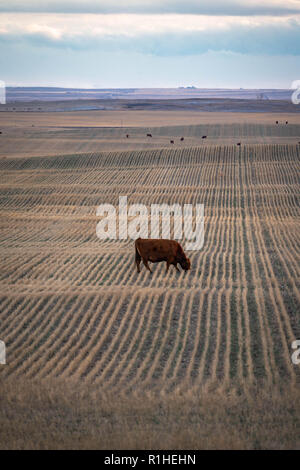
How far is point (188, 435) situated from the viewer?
6355 mm

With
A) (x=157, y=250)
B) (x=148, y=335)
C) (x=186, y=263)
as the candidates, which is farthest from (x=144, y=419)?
(x=186, y=263)

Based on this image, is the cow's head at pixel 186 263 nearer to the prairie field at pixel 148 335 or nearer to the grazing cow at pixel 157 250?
the grazing cow at pixel 157 250

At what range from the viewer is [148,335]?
1074 centimetres

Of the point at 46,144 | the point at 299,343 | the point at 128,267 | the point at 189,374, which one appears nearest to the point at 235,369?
the point at 189,374

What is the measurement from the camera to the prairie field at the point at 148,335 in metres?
6.78

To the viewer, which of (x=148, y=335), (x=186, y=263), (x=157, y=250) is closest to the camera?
(x=148, y=335)

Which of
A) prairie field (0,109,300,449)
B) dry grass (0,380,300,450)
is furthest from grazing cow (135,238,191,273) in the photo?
dry grass (0,380,300,450)

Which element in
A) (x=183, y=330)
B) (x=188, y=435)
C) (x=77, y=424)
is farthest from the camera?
(x=183, y=330)

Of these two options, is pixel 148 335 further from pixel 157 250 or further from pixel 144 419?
pixel 157 250

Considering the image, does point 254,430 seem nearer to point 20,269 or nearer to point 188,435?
point 188,435

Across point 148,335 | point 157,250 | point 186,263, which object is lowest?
point 148,335

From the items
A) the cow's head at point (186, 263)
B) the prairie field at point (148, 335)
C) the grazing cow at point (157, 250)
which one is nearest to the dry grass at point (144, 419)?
the prairie field at point (148, 335)

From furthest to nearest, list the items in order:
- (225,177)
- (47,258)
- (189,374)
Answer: (225,177) → (47,258) → (189,374)
